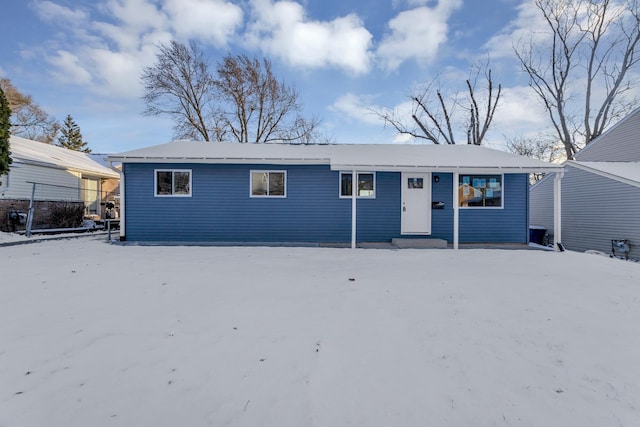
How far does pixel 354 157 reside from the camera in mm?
9258

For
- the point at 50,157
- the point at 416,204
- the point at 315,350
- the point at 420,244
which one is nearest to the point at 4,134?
the point at 50,157

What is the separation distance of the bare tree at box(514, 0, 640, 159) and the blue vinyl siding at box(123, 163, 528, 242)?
12.5m

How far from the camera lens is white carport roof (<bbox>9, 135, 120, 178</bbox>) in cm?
1352

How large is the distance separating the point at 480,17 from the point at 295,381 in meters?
17.4

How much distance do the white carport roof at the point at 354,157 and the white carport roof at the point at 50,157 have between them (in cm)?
807

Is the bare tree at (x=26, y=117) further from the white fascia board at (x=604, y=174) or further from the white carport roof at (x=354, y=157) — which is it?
the white fascia board at (x=604, y=174)

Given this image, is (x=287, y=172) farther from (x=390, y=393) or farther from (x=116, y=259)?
(x=390, y=393)

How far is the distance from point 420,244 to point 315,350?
693 centimetres

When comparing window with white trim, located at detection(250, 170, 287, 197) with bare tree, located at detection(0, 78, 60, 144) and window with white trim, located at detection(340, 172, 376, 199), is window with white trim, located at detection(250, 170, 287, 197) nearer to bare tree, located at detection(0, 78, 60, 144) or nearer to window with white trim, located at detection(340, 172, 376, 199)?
window with white trim, located at detection(340, 172, 376, 199)

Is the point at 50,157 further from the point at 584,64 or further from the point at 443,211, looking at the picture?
the point at 584,64

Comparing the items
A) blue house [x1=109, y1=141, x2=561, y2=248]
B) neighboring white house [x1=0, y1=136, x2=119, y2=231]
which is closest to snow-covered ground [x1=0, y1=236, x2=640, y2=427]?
blue house [x1=109, y1=141, x2=561, y2=248]

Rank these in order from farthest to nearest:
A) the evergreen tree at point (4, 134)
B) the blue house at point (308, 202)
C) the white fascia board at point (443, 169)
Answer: the evergreen tree at point (4, 134) → the blue house at point (308, 202) → the white fascia board at point (443, 169)

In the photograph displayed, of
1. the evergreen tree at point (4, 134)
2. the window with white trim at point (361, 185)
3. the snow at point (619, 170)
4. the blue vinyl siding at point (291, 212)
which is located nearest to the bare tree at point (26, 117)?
the evergreen tree at point (4, 134)

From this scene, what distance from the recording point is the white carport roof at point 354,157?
855 cm
